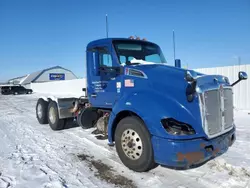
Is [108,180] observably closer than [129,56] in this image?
Yes

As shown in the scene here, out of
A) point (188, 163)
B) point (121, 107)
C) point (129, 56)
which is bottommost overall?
point (188, 163)

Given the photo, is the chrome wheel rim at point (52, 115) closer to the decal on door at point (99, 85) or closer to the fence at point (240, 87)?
the decal on door at point (99, 85)

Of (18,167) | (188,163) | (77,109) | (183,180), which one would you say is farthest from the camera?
(77,109)

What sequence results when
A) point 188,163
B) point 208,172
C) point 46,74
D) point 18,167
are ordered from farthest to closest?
1. point 46,74
2. point 18,167
3. point 208,172
4. point 188,163

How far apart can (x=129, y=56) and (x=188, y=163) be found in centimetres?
284

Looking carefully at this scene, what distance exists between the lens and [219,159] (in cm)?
461

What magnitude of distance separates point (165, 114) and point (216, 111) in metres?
0.94

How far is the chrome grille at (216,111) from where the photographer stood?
363 cm

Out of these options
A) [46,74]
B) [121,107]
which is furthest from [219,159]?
[46,74]

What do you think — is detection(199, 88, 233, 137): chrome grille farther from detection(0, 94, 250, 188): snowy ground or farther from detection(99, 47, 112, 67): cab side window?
detection(99, 47, 112, 67): cab side window

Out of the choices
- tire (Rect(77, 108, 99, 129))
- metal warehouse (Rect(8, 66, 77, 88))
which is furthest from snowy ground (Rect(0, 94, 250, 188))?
metal warehouse (Rect(8, 66, 77, 88))

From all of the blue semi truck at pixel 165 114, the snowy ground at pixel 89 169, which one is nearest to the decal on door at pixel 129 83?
the blue semi truck at pixel 165 114

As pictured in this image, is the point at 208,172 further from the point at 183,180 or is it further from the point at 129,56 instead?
the point at 129,56

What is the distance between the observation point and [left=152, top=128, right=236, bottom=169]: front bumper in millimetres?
3479
